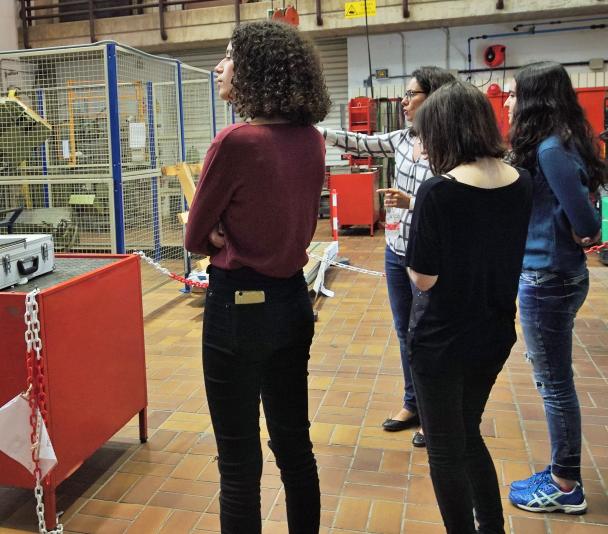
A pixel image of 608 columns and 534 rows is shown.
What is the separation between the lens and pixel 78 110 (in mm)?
8422

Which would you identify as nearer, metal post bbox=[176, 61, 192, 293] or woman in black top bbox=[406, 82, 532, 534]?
woman in black top bbox=[406, 82, 532, 534]

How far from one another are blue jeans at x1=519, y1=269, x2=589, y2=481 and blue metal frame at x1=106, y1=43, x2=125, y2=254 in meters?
3.69

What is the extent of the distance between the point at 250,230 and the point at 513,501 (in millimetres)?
1640

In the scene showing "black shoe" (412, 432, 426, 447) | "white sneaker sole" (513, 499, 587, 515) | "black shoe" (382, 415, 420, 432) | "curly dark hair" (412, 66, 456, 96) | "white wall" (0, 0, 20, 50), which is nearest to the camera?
"white sneaker sole" (513, 499, 587, 515)

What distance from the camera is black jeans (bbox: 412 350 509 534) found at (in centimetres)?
170

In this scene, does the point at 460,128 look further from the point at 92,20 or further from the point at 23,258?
the point at 92,20

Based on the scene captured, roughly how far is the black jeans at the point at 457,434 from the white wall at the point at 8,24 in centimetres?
1266

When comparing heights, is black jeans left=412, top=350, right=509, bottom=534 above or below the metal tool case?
below

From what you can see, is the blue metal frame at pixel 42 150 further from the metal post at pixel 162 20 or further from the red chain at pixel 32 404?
the metal post at pixel 162 20

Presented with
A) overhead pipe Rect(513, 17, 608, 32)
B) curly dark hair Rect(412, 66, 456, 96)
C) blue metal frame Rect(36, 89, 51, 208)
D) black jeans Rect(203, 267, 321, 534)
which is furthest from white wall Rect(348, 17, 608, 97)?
black jeans Rect(203, 267, 321, 534)

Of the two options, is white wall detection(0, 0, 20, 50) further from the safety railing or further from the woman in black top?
the woman in black top

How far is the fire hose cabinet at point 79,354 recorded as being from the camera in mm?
2271


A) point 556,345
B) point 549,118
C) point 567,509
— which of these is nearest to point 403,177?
point 549,118

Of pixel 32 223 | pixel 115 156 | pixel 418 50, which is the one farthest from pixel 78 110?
pixel 418 50
